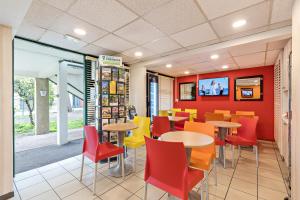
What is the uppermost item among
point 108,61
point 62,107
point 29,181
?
point 108,61

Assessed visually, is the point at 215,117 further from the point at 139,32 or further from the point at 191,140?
the point at 139,32

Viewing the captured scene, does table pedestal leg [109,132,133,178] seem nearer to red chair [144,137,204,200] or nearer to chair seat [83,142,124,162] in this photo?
chair seat [83,142,124,162]

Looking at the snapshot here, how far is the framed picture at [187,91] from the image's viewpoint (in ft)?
20.7

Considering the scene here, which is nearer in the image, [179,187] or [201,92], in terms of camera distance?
[179,187]

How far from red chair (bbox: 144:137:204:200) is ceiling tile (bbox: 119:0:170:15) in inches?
66.4

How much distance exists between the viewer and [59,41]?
295 cm

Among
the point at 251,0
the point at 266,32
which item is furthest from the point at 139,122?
the point at 266,32

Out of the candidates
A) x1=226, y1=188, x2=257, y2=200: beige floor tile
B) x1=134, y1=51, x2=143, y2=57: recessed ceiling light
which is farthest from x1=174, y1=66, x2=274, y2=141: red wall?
x1=226, y1=188, x2=257, y2=200: beige floor tile

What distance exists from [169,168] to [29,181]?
2589mm

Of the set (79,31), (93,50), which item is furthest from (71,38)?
(93,50)

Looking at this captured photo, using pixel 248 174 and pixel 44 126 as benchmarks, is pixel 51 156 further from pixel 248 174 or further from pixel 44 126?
pixel 248 174

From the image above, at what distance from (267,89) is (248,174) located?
3.40m

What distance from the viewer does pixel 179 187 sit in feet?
4.32

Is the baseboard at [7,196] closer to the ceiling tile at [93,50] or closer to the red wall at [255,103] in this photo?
the ceiling tile at [93,50]
